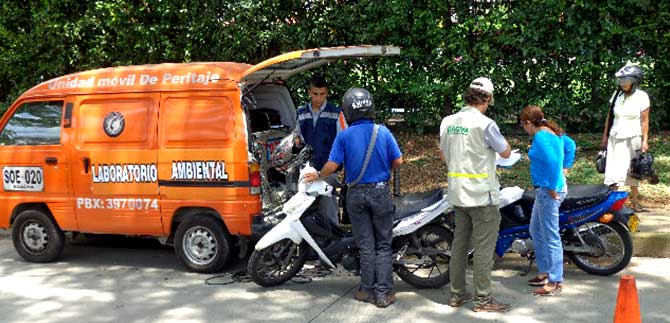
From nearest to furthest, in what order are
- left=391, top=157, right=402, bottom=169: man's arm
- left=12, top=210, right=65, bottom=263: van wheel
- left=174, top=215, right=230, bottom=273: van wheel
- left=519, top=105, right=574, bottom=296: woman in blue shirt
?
left=519, top=105, right=574, bottom=296: woman in blue shirt
left=391, top=157, right=402, bottom=169: man's arm
left=174, top=215, right=230, bottom=273: van wheel
left=12, top=210, right=65, bottom=263: van wheel

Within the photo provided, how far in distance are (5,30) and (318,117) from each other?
7.58 meters

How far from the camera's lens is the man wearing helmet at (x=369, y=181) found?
554 centimetres

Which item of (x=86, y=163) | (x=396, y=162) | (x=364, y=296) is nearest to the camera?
(x=396, y=162)

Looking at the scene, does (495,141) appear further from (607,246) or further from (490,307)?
(607,246)

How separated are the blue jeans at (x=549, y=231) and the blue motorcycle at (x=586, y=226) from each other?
1.07 ft

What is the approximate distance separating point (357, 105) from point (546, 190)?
5.58 ft

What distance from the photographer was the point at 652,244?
6.87m

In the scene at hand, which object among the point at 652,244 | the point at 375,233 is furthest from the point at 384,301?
the point at 652,244

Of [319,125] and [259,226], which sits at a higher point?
[319,125]

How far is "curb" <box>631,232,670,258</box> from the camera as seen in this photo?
6.83 metres

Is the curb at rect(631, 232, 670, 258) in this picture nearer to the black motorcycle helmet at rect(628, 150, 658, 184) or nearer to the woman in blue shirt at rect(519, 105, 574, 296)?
the black motorcycle helmet at rect(628, 150, 658, 184)

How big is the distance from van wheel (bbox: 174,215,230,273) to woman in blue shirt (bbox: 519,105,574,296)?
2884 millimetres

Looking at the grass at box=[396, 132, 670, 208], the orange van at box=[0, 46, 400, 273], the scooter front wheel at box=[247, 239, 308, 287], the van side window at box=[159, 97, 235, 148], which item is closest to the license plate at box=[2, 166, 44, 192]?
the orange van at box=[0, 46, 400, 273]

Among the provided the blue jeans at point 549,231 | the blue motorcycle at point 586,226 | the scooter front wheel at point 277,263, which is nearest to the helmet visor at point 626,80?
the blue motorcycle at point 586,226
